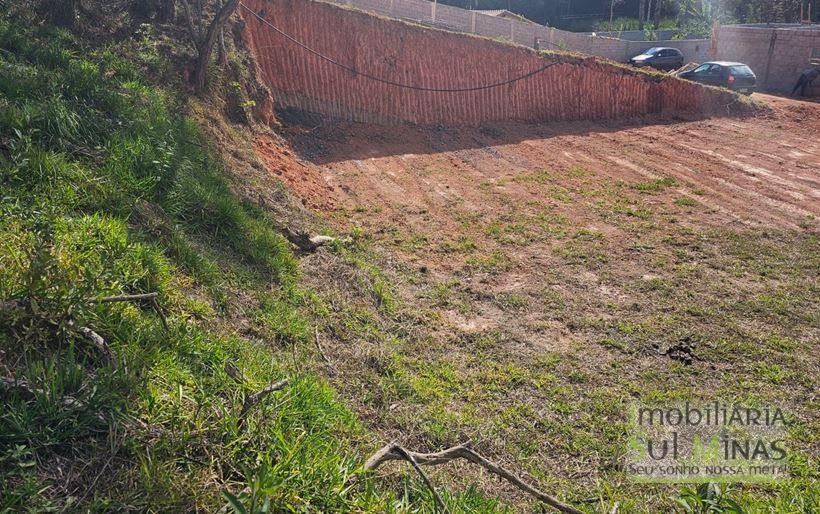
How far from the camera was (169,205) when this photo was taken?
5.02 meters

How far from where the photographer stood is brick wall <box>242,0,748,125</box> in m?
11.9

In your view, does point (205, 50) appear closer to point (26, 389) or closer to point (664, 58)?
point (26, 389)

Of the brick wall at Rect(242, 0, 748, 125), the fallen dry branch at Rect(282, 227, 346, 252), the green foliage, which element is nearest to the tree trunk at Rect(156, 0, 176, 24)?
the brick wall at Rect(242, 0, 748, 125)

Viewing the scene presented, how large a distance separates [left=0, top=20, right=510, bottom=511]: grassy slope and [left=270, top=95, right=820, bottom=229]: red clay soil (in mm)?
3342

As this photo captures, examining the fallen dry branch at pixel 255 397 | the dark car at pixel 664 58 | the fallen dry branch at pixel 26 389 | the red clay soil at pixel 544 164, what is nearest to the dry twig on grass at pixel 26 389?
the fallen dry branch at pixel 26 389

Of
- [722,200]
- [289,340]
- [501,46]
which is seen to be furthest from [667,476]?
[501,46]

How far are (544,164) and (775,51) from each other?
21.4m

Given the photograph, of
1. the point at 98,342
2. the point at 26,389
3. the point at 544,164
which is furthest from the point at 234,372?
the point at 544,164

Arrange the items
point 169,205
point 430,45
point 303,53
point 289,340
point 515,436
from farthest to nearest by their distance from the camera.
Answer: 1. point 430,45
2. point 303,53
3. point 169,205
4. point 289,340
5. point 515,436

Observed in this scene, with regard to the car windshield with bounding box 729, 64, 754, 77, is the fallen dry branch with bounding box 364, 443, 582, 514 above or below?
below

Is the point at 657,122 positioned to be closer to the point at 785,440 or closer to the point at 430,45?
the point at 430,45

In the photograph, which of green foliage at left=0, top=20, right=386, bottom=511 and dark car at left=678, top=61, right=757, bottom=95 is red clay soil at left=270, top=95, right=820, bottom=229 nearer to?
green foliage at left=0, top=20, right=386, bottom=511

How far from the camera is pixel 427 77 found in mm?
13992

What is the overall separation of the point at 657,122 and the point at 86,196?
16.0 meters
